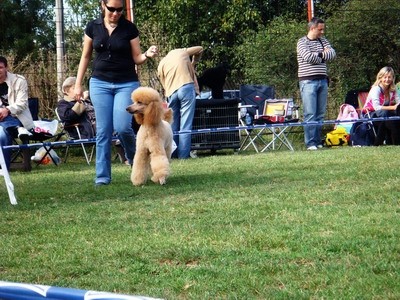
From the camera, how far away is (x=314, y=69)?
13.8m

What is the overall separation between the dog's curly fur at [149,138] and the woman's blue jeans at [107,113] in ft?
0.28

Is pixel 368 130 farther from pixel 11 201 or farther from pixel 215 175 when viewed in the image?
pixel 11 201

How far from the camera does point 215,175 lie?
368 inches

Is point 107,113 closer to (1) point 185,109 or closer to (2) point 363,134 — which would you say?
(1) point 185,109

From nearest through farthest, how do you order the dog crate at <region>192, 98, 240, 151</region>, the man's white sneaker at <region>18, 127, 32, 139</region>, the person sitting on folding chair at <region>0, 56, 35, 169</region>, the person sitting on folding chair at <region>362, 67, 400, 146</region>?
1. the person sitting on folding chair at <region>0, 56, 35, 169</region>
2. the man's white sneaker at <region>18, 127, 32, 139</region>
3. the person sitting on folding chair at <region>362, 67, 400, 146</region>
4. the dog crate at <region>192, 98, 240, 151</region>

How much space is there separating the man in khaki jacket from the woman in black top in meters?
4.58

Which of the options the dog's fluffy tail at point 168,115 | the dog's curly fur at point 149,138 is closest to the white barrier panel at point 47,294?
the dog's curly fur at point 149,138

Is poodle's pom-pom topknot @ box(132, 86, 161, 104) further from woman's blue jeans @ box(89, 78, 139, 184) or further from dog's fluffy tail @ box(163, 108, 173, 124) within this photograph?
dog's fluffy tail @ box(163, 108, 173, 124)

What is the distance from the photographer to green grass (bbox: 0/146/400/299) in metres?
3.91

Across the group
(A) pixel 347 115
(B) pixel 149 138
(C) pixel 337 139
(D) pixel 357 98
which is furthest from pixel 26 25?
(B) pixel 149 138

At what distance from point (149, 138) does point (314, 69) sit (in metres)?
5.64

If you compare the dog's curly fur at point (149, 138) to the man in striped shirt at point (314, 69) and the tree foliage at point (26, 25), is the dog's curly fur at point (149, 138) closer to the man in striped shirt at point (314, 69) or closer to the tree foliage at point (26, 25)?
the man in striped shirt at point (314, 69)

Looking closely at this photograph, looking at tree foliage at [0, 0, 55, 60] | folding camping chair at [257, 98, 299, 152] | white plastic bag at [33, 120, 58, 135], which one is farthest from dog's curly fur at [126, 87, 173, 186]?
tree foliage at [0, 0, 55, 60]

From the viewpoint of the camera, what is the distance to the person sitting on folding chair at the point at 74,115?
1335 centimetres
